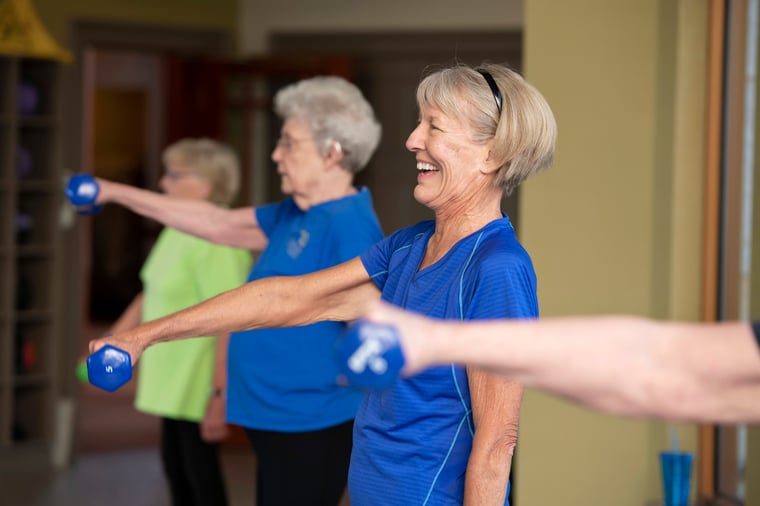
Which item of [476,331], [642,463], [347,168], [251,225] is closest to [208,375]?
[251,225]

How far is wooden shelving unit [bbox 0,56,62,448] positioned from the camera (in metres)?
5.27

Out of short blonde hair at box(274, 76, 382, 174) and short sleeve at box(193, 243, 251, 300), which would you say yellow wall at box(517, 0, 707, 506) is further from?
short sleeve at box(193, 243, 251, 300)

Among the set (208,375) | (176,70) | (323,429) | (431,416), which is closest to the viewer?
Answer: (431,416)

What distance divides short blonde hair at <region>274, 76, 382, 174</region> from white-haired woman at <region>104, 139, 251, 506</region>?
0.81 m

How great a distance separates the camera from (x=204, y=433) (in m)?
3.44

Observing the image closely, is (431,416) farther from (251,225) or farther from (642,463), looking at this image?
(642,463)

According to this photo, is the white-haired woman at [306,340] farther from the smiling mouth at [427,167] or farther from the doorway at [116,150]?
the doorway at [116,150]

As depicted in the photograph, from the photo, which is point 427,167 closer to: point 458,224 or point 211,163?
point 458,224

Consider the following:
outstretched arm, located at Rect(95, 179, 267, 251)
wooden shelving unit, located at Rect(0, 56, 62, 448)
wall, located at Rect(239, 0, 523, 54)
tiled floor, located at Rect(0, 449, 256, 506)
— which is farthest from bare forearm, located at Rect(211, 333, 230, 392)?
wall, located at Rect(239, 0, 523, 54)

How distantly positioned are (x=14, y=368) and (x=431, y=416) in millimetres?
4084

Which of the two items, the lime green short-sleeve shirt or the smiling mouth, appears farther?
the lime green short-sleeve shirt

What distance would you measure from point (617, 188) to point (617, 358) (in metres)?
2.27

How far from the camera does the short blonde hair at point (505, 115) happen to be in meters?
1.79

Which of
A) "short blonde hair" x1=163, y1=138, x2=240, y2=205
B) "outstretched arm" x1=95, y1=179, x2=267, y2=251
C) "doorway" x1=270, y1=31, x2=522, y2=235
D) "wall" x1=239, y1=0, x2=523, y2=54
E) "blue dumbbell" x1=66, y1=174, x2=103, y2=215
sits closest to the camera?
"blue dumbbell" x1=66, y1=174, x2=103, y2=215
